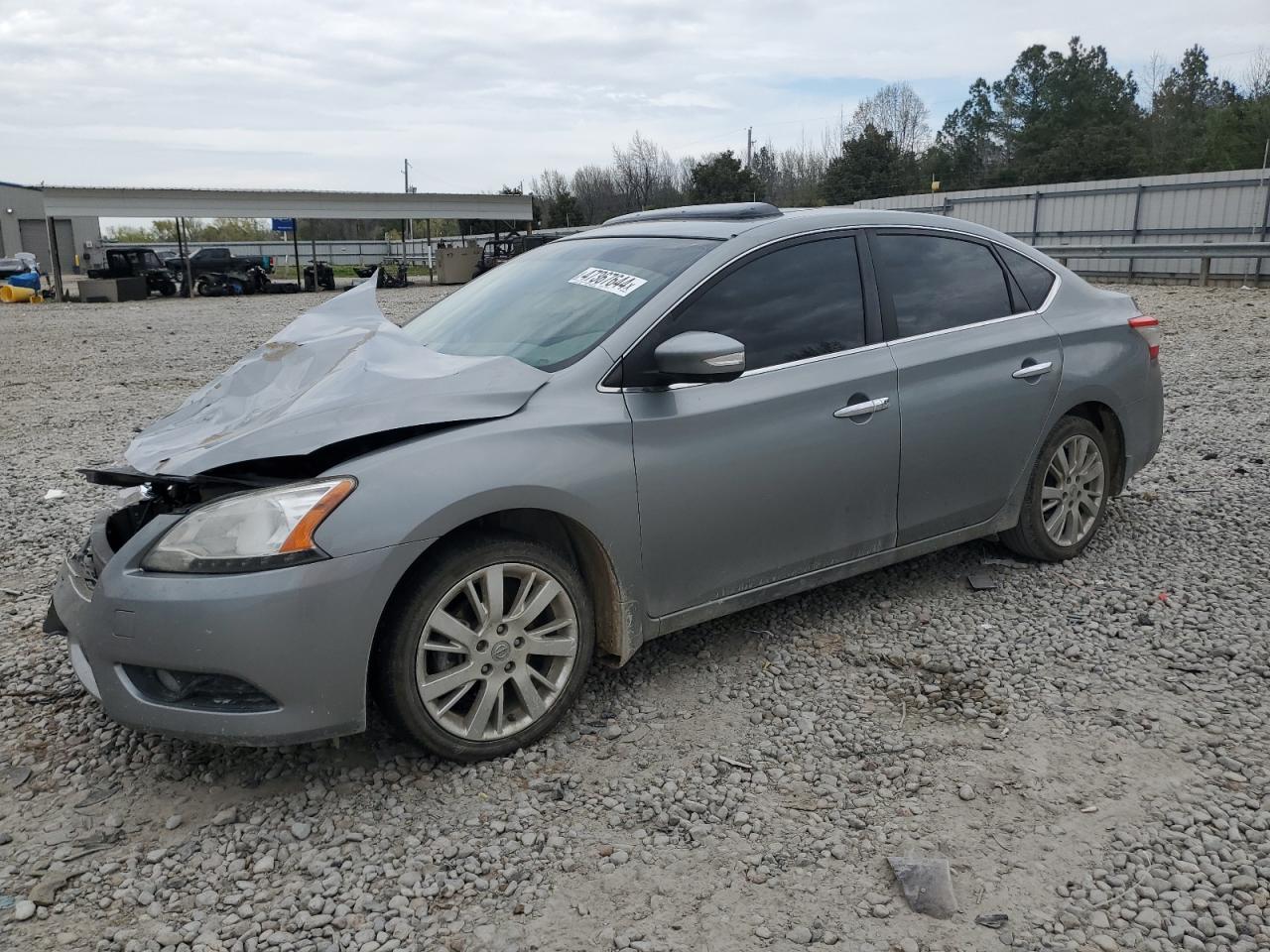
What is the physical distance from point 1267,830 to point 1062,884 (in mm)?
671

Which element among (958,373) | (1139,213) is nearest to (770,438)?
(958,373)

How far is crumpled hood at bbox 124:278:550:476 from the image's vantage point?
2990 millimetres

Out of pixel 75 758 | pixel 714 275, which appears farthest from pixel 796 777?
pixel 75 758

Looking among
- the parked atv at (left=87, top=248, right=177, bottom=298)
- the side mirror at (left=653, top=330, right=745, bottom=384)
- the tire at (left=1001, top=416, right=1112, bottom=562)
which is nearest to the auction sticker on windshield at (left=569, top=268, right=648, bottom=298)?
the side mirror at (left=653, top=330, right=745, bottom=384)

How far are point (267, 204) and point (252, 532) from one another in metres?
40.5

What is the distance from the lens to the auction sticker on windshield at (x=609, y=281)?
146 inches

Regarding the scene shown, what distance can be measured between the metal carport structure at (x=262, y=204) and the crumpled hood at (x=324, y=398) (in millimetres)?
36222

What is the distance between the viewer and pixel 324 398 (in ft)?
10.5

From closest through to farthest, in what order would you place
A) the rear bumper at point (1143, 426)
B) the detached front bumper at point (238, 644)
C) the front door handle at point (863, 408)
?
the detached front bumper at point (238, 644) < the front door handle at point (863, 408) < the rear bumper at point (1143, 426)

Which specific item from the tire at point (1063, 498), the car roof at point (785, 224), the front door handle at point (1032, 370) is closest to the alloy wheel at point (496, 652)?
the car roof at point (785, 224)

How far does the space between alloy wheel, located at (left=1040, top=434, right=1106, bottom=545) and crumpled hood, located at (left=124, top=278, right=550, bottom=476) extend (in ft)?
8.64

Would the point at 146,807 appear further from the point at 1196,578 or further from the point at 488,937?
the point at 1196,578

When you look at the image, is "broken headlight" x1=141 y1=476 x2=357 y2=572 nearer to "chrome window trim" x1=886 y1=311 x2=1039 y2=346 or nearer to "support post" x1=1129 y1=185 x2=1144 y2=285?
"chrome window trim" x1=886 y1=311 x2=1039 y2=346

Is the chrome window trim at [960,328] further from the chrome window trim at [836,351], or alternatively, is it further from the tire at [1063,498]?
the tire at [1063,498]
